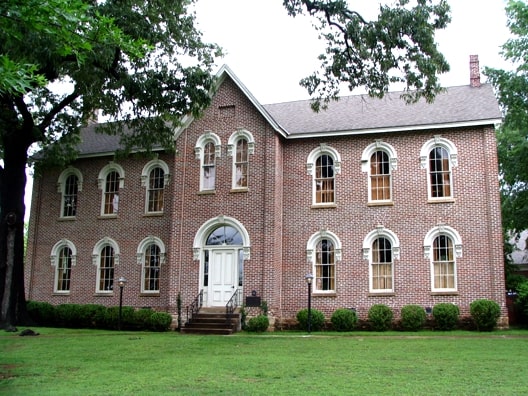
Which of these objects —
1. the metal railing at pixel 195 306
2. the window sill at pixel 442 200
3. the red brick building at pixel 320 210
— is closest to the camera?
the red brick building at pixel 320 210

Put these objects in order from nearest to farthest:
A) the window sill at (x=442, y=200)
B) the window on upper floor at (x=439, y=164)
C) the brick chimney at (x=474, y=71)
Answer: the window sill at (x=442, y=200) < the window on upper floor at (x=439, y=164) < the brick chimney at (x=474, y=71)

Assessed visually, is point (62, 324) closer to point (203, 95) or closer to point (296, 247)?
point (296, 247)

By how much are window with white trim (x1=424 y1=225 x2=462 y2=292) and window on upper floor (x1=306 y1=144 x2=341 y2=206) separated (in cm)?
370

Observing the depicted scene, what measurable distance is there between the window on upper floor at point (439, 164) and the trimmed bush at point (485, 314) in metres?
3.74

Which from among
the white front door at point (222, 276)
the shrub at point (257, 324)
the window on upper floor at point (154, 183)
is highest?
the window on upper floor at point (154, 183)

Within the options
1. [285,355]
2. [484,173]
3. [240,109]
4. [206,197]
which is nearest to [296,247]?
[206,197]

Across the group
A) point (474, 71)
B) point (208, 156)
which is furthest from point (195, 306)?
point (474, 71)

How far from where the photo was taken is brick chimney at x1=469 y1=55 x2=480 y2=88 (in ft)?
75.2

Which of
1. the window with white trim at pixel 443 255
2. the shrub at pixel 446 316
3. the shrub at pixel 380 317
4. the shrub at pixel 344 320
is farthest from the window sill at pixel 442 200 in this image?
the shrub at pixel 344 320

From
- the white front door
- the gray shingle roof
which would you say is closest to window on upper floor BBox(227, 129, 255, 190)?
the gray shingle roof

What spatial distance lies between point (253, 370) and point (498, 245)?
11606 millimetres

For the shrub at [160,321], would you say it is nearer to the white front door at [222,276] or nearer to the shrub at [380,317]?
the white front door at [222,276]

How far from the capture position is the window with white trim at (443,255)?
19797 mm

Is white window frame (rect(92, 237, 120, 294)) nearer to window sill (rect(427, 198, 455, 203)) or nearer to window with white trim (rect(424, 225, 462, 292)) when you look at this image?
window with white trim (rect(424, 225, 462, 292))
